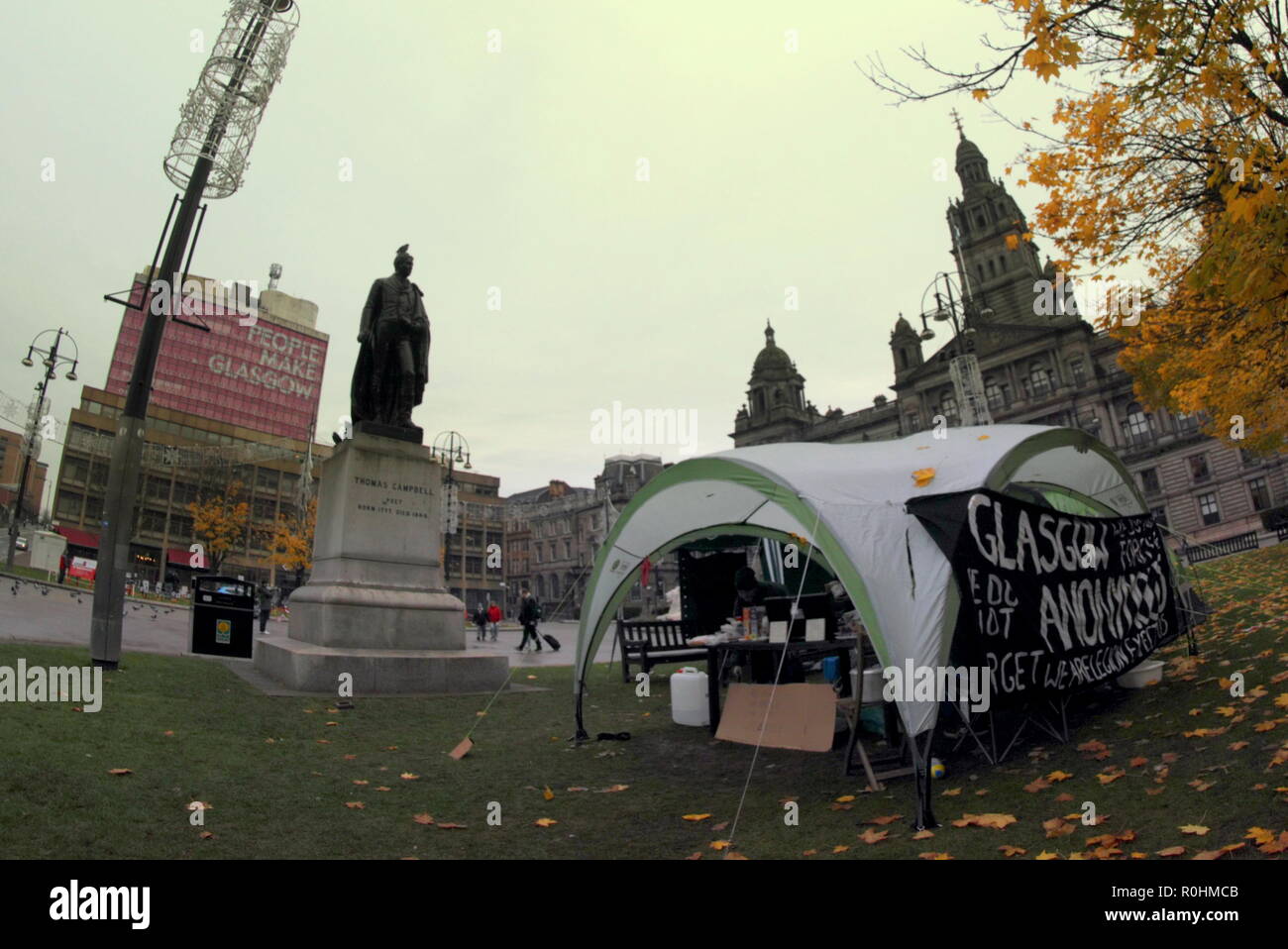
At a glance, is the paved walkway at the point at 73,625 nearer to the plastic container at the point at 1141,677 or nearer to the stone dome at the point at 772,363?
the plastic container at the point at 1141,677

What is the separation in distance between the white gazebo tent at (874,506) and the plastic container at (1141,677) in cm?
243

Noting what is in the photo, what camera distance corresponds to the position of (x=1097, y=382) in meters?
62.7

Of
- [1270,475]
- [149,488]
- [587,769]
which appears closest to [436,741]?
[587,769]

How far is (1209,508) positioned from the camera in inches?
2255

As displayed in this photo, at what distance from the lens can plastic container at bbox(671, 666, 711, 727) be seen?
9.19m

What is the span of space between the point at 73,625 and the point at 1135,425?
73304 mm

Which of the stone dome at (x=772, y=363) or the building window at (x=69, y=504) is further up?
the stone dome at (x=772, y=363)

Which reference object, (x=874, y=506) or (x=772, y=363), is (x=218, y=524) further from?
(x=772, y=363)

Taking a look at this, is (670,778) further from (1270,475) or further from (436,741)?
(1270,475)

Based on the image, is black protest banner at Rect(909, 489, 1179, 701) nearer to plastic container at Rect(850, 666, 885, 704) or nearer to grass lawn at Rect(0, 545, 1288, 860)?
grass lawn at Rect(0, 545, 1288, 860)

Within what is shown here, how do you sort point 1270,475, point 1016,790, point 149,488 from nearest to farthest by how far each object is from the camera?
point 1016,790 < point 1270,475 < point 149,488

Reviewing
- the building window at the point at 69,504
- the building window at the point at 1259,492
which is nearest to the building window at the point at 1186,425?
the building window at the point at 1259,492

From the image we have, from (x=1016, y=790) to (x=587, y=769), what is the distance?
12.6 ft

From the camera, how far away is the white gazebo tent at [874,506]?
5629 mm
